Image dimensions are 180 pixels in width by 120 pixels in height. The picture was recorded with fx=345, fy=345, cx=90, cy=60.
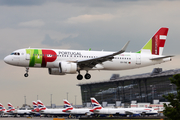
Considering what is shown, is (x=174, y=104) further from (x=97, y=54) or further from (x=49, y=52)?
(x=49, y=52)

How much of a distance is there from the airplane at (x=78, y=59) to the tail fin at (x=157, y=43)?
1.27ft

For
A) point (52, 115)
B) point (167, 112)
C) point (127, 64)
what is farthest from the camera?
point (52, 115)

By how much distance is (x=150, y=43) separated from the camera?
69375 millimetres

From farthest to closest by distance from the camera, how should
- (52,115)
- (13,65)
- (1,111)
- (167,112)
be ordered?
Result: (1,111) < (52,115) < (13,65) < (167,112)

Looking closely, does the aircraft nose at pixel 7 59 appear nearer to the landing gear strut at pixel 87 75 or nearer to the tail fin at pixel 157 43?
the landing gear strut at pixel 87 75

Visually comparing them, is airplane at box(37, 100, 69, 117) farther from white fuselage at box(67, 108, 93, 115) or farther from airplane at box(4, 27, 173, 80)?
airplane at box(4, 27, 173, 80)

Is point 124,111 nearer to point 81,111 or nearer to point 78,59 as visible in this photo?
point 81,111

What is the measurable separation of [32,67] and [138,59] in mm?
Result: 19659

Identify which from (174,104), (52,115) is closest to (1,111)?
(52,115)

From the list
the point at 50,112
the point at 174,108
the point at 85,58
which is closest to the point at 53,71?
the point at 85,58

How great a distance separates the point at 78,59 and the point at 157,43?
18.8 metres

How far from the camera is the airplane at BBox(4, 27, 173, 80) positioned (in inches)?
2251

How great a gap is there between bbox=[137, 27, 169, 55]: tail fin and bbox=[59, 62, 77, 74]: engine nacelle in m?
15.4

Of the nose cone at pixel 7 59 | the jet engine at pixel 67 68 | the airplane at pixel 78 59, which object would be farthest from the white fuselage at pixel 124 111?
the nose cone at pixel 7 59
